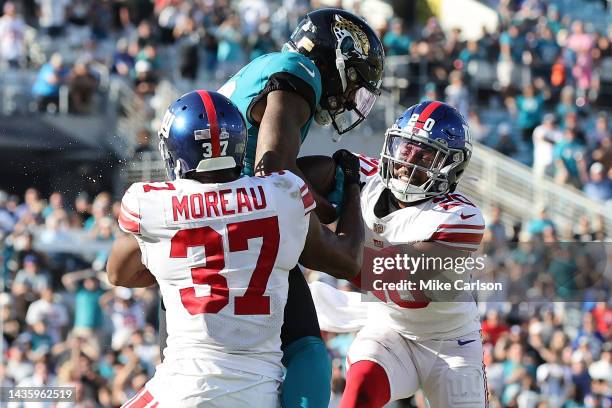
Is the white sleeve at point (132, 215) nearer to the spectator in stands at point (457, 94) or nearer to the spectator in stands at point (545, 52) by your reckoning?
the spectator in stands at point (457, 94)

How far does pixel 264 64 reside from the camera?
15.5 ft

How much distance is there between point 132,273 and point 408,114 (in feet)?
6.62

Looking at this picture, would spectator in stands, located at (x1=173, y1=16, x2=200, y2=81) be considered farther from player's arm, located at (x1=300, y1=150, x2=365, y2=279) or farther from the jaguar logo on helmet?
player's arm, located at (x1=300, y1=150, x2=365, y2=279)

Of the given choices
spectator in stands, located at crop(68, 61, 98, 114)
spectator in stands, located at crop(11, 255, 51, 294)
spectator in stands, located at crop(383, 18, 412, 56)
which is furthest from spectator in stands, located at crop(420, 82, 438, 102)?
spectator in stands, located at crop(11, 255, 51, 294)

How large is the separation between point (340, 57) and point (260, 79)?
387mm

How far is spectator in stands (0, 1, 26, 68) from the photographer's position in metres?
14.1

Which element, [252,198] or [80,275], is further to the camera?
[80,275]

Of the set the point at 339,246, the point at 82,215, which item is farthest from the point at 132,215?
the point at 82,215

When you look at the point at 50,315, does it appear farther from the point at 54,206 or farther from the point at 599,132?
the point at 599,132

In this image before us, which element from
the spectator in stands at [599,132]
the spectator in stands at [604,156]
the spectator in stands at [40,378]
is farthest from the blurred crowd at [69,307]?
the spectator in stands at [599,132]

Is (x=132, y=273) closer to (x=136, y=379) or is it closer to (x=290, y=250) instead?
(x=290, y=250)

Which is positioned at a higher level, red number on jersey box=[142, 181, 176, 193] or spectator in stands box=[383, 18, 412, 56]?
red number on jersey box=[142, 181, 176, 193]

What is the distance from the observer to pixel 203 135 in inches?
164

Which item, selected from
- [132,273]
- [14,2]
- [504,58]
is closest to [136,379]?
[132,273]
